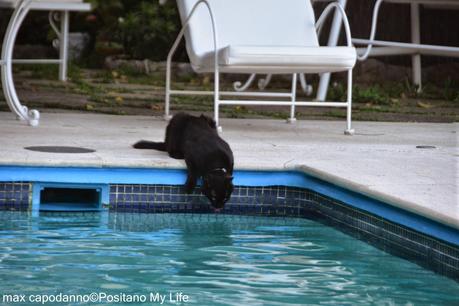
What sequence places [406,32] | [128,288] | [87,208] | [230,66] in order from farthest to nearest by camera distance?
[406,32] < [230,66] < [87,208] < [128,288]

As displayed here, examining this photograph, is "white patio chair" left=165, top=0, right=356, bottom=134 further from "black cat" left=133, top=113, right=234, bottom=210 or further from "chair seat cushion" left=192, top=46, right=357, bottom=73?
"black cat" left=133, top=113, right=234, bottom=210

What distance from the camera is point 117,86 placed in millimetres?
7750

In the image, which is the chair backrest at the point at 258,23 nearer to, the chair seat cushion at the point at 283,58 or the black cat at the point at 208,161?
the chair seat cushion at the point at 283,58

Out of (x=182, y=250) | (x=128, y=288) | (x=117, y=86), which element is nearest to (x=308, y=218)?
(x=182, y=250)

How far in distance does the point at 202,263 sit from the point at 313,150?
1.49 metres

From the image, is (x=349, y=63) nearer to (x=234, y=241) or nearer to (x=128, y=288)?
(x=234, y=241)

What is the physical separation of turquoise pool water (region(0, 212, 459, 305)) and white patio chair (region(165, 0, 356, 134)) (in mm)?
1452

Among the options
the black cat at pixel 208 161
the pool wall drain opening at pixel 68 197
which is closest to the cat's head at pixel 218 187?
the black cat at pixel 208 161

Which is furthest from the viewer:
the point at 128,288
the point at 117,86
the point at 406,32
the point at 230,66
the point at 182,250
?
the point at 406,32

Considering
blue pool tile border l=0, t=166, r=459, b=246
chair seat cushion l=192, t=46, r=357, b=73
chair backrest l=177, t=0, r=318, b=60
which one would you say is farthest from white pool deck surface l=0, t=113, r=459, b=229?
chair backrest l=177, t=0, r=318, b=60

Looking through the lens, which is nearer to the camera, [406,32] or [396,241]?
[396,241]

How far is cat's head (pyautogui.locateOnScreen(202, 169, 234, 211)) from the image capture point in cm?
362

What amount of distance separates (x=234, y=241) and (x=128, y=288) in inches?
30.6

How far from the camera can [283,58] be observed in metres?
5.00
